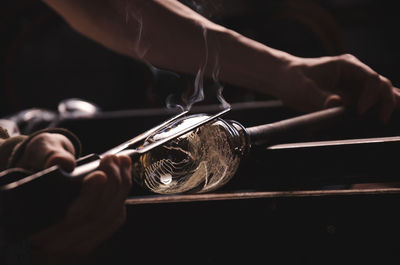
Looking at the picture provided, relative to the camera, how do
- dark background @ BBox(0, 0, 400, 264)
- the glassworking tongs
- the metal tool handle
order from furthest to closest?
the metal tool handle
dark background @ BBox(0, 0, 400, 264)
the glassworking tongs

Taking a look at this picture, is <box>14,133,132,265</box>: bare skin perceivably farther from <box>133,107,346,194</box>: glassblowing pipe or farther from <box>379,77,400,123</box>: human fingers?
<box>379,77,400,123</box>: human fingers

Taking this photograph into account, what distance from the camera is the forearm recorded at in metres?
1.18

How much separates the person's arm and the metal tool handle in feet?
0.36

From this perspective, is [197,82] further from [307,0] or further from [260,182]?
[307,0]

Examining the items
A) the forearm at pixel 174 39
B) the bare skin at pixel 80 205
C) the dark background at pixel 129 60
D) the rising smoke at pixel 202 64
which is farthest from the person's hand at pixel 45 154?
the dark background at pixel 129 60

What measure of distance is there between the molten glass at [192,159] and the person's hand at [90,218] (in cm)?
11

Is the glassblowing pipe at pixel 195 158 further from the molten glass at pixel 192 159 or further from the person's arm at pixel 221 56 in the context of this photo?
the person's arm at pixel 221 56

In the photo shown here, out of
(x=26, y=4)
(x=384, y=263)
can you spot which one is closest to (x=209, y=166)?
(x=384, y=263)

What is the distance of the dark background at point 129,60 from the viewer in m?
2.49

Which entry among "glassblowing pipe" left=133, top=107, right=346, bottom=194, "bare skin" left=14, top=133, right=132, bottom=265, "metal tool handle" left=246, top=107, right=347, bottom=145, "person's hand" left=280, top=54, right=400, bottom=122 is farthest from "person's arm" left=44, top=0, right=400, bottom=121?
"bare skin" left=14, top=133, right=132, bottom=265

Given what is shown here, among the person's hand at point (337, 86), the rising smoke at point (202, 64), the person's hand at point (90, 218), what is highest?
the rising smoke at point (202, 64)

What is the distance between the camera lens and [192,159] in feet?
2.43

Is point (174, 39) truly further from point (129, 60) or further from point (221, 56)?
point (129, 60)

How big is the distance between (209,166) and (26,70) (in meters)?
3.16
